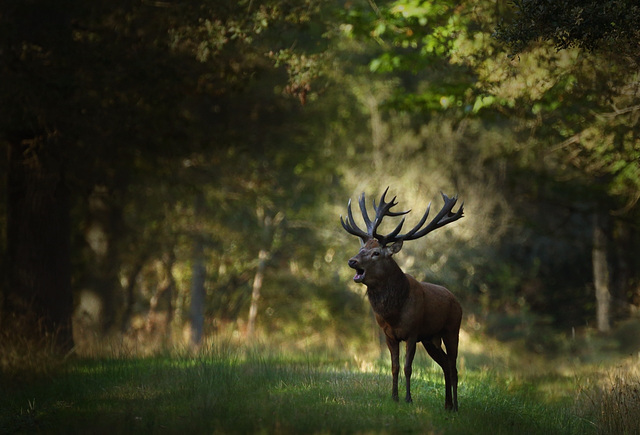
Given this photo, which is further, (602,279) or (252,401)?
(602,279)

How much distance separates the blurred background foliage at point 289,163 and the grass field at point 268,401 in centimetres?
280

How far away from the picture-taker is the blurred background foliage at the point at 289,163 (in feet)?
38.7

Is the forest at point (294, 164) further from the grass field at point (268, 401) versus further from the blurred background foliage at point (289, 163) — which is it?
the grass field at point (268, 401)

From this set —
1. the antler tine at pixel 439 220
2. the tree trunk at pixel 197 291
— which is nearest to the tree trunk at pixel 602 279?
the tree trunk at pixel 197 291

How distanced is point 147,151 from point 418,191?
10.4 meters

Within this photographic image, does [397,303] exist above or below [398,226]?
below

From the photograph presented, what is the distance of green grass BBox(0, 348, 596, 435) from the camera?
7.57 meters

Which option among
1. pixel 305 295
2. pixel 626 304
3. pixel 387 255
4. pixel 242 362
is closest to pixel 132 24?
pixel 242 362

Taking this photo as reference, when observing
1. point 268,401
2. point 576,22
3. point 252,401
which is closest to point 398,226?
point 268,401

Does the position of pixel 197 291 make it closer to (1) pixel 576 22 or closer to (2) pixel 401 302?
(2) pixel 401 302

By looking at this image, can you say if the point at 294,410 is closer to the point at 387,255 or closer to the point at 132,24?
the point at 387,255

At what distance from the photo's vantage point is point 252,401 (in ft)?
27.1

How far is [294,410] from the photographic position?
25.6 feet

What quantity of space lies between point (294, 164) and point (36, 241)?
11.3 meters
